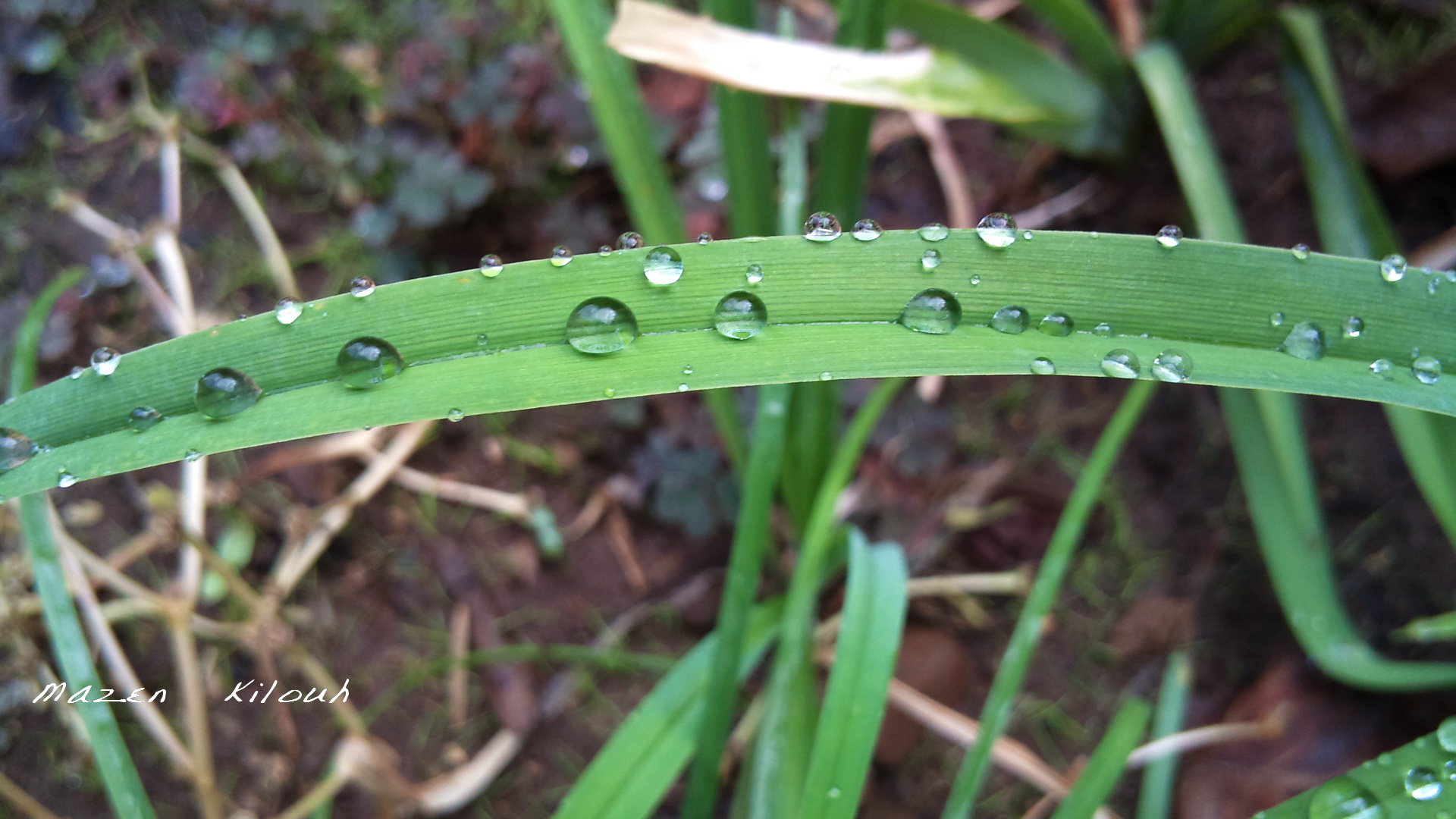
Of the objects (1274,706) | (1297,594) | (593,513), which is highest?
(593,513)

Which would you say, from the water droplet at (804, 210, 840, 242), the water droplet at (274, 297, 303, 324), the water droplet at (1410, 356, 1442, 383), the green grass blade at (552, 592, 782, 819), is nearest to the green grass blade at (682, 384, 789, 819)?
the green grass blade at (552, 592, 782, 819)

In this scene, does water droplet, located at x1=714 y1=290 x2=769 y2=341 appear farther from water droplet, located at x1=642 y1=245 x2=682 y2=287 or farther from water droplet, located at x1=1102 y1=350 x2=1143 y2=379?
water droplet, located at x1=1102 y1=350 x2=1143 y2=379

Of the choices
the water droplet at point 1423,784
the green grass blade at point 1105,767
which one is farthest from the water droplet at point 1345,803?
the green grass blade at point 1105,767

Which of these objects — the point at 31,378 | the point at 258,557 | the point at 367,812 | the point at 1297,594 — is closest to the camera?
the point at 31,378

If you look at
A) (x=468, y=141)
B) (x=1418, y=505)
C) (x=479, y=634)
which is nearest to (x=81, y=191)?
(x=468, y=141)

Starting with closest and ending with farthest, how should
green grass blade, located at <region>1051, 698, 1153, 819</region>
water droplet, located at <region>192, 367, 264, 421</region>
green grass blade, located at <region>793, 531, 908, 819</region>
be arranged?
water droplet, located at <region>192, 367, 264, 421</region> < green grass blade, located at <region>793, 531, 908, 819</region> < green grass blade, located at <region>1051, 698, 1153, 819</region>

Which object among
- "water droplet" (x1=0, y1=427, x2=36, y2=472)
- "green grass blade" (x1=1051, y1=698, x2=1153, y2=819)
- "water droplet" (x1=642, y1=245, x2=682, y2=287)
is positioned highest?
"water droplet" (x1=642, y1=245, x2=682, y2=287)

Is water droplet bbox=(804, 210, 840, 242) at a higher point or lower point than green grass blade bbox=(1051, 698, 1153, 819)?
higher

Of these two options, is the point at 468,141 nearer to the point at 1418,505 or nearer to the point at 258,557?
Result: the point at 258,557
